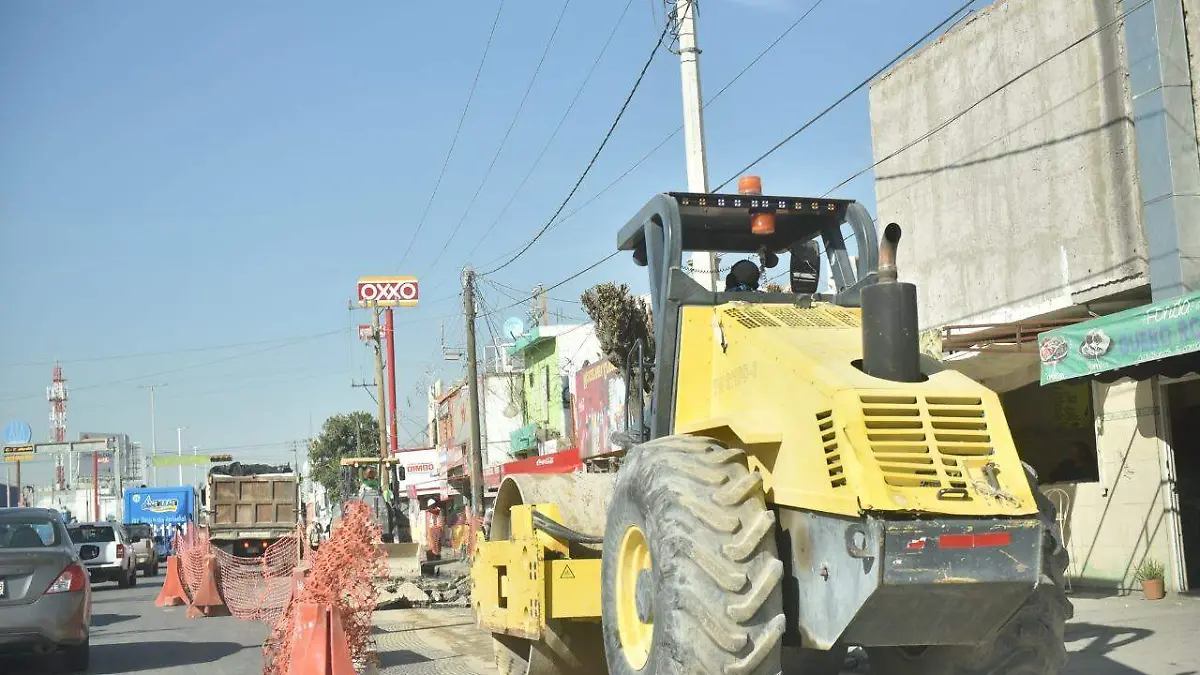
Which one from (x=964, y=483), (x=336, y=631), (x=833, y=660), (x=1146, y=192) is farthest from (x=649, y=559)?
(x=1146, y=192)

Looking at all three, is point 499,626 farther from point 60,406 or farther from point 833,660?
point 60,406

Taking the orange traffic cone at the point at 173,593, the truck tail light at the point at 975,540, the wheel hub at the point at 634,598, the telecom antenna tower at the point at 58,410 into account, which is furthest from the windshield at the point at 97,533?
the telecom antenna tower at the point at 58,410

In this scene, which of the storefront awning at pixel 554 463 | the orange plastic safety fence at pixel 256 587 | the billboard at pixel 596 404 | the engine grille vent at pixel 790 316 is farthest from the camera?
the billboard at pixel 596 404

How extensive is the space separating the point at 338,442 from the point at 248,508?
55658mm

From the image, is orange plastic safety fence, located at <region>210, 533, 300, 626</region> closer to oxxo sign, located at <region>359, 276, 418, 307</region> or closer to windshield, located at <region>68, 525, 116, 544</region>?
windshield, located at <region>68, 525, 116, 544</region>

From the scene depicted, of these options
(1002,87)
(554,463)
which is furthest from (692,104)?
(554,463)

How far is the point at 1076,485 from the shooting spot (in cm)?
1596

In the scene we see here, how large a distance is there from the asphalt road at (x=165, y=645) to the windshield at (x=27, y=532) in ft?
4.29

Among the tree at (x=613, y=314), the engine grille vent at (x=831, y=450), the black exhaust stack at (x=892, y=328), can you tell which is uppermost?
the tree at (x=613, y=314)

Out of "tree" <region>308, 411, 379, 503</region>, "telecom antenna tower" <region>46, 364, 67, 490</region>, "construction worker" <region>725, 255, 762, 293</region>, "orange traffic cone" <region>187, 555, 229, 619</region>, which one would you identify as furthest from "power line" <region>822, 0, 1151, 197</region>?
"telecom antenna tower" <region>46, 364, 67, 490</region>

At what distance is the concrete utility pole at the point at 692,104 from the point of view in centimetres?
1596

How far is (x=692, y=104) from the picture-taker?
1631 cm

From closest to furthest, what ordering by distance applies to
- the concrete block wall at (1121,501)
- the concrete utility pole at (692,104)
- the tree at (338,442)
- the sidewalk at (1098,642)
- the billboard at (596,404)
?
the sidewalk at (1098,642) → the concrete block wall at (1121,501) → the concrete utility pole at (692,104) → the billboard at (596,404) → the tree at (338,442)

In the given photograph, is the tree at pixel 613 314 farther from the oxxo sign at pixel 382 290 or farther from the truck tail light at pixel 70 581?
the oxxo sign at pixel 382 290
